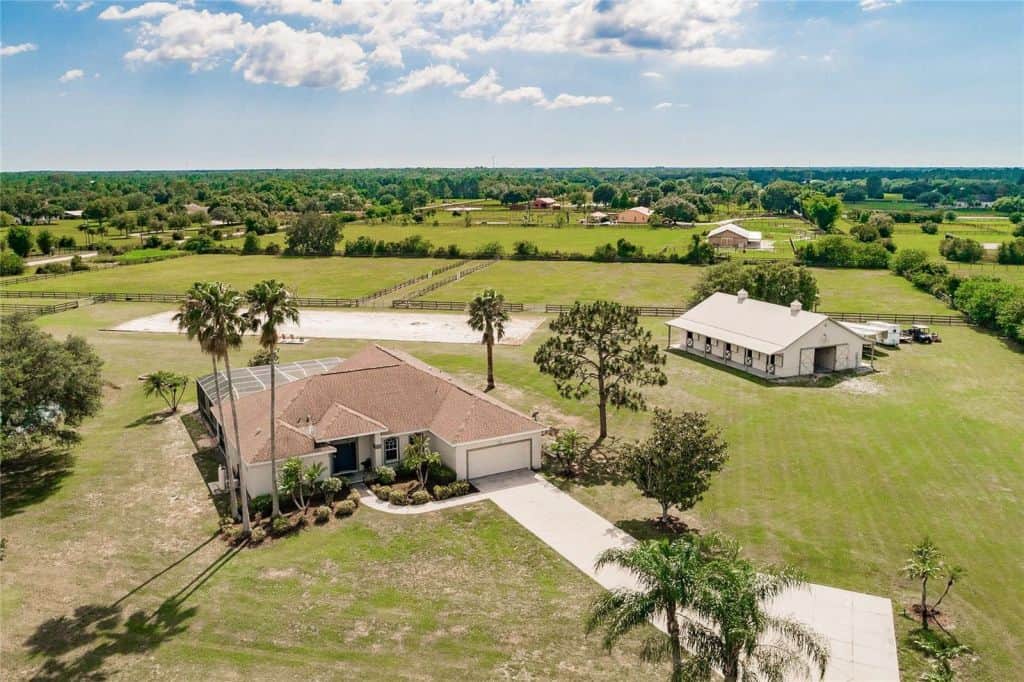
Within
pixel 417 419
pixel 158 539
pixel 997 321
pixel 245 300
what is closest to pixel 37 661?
pixel 158 539

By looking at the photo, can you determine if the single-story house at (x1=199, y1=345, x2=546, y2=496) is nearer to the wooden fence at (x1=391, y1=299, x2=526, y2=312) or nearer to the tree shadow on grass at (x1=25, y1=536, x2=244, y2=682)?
the tree shadow on grass at (x1=25, y1=536, x2=244, y2=682)

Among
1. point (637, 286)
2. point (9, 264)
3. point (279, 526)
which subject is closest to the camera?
point (279, 526)

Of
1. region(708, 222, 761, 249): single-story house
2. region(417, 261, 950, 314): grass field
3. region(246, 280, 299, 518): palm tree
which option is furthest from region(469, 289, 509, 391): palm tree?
region(708, 222, 761, 249): single-story house

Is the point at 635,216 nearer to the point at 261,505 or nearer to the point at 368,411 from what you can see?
the point at 368,411

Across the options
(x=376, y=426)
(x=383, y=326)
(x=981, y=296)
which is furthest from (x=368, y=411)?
(x=981, y=296)

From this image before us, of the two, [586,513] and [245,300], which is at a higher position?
[245,300]

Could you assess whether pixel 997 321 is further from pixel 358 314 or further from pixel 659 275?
pixel 358 314

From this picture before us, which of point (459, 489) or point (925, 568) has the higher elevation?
point (925, 568)

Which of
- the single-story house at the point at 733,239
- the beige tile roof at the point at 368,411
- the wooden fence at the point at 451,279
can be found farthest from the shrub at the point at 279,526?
the single-story house at the point at 733,239
